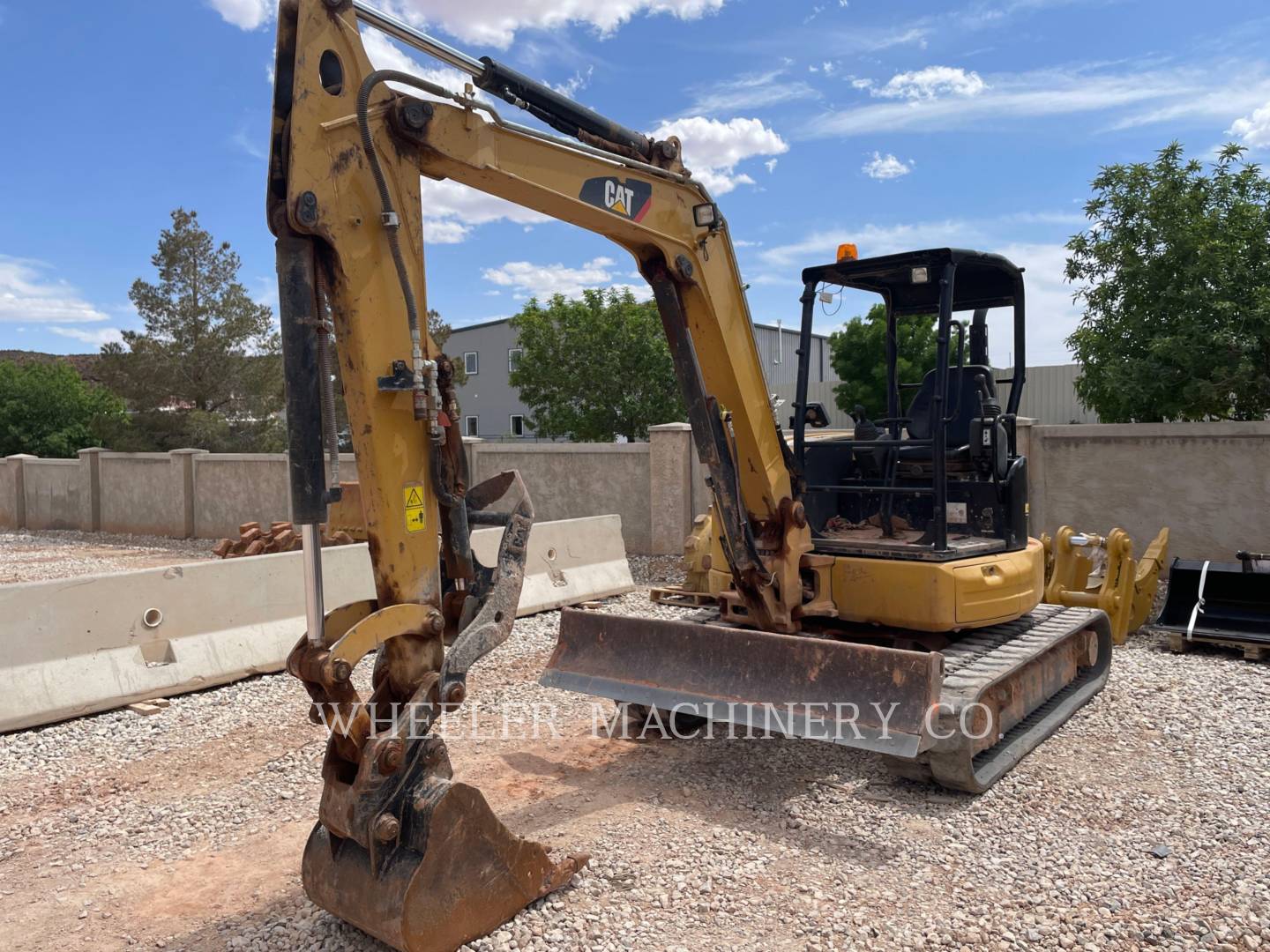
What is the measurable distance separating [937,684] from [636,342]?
2129 centimetres

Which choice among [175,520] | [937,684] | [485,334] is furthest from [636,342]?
[937,684]

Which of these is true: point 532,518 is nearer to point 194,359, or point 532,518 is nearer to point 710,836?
point 710,836

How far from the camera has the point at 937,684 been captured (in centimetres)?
449

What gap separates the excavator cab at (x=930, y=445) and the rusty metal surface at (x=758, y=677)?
3.13 ft

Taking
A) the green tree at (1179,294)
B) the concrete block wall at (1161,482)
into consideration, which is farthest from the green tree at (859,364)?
the concrete block wall at (1161,482)

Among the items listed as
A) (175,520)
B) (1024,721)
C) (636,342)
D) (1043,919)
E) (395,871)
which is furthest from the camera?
(636,342)

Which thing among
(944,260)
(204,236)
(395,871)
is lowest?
(395,871)

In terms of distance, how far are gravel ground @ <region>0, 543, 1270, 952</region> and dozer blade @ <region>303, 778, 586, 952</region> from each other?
14 centimetres

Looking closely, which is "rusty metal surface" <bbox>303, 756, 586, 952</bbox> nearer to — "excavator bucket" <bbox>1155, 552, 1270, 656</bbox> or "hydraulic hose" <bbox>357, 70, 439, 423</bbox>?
"hydraulic hose" <bbox>357, 70, 439, 423</bbox>

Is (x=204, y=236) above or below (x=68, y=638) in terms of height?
above

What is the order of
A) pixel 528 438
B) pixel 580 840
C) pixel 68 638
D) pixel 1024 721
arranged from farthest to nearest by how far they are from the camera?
pixel 528 438 < pixel 68 638 < pixel 1024 721 < pixel 580 840

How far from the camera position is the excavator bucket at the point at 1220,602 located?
7.58 meters

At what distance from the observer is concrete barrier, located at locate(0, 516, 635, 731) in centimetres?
604

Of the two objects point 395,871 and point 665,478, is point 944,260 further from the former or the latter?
point 665,478
